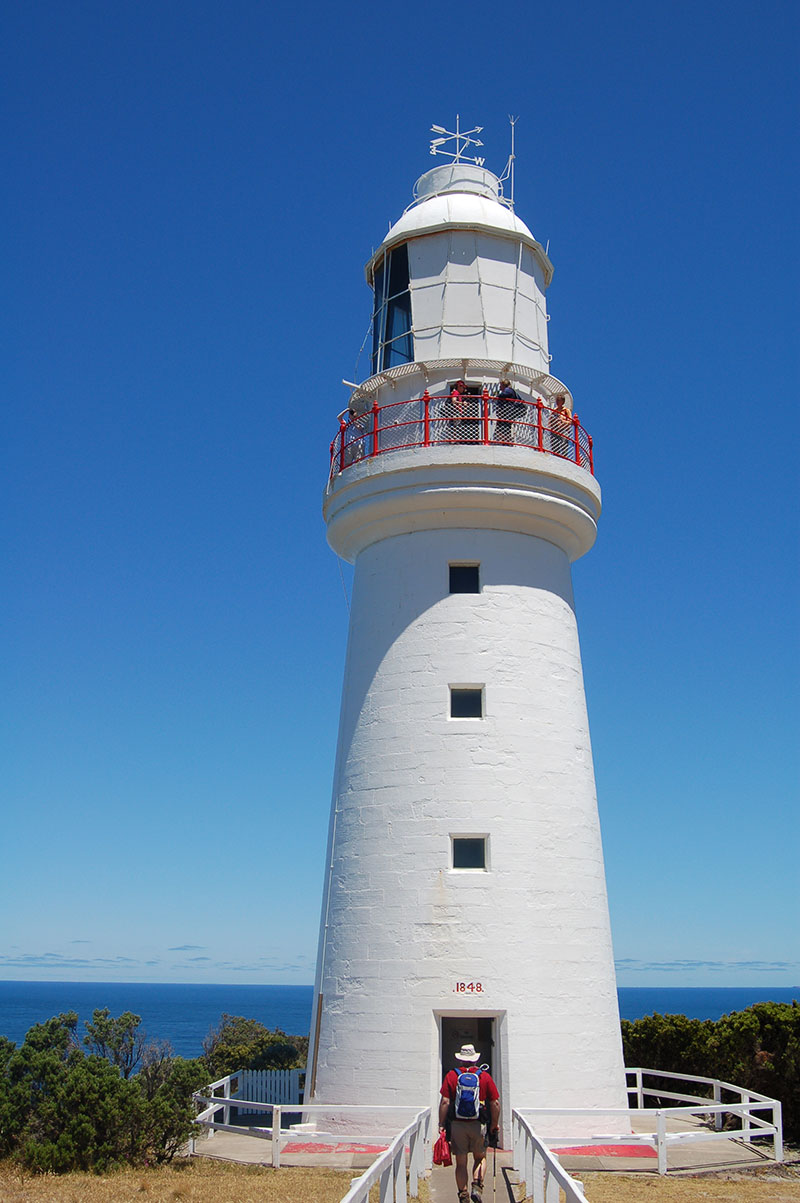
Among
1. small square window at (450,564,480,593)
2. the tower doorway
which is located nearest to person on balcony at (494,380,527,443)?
small square window at (450,564,480,593)

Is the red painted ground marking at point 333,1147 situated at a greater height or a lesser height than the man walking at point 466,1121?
lesser

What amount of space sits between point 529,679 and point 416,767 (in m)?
2.33

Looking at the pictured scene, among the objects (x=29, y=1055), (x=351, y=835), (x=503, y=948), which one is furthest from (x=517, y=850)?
(x=29, y=1055)

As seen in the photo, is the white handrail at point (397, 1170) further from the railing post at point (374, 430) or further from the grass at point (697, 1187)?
the railing post at point (374, 430)

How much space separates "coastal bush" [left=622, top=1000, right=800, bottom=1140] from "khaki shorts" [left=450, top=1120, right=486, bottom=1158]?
315 inches

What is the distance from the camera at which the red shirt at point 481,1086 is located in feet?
37.3

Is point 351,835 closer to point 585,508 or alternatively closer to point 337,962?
point 337,962

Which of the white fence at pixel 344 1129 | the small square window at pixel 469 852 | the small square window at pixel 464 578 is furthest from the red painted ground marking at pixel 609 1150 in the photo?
the small square window at pixel 464 578

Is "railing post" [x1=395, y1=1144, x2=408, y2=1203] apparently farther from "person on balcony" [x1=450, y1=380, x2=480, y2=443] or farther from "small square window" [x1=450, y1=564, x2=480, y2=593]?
"person on balcony" [x1=450, y1=380, x2=480, y2=443]

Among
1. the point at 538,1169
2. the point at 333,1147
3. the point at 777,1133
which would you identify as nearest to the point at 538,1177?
the point at 538,1169

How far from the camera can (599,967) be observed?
16.0m

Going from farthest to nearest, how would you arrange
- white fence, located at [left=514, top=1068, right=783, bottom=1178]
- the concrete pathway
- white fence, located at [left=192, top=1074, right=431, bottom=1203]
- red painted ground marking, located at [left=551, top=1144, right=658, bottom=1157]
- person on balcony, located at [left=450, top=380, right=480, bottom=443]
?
person on balcony, located at [left=450, top=380, right=480, bottom=443] < red painted ground marking, located at [left=551, top=1144, right=658, bottom=1157] < white fence, located at [left=514, top=1068, right=783, bottom=1178] < the concrete pathway < white fence, located at [left=192, top=1074, right=431, bottom=1203]

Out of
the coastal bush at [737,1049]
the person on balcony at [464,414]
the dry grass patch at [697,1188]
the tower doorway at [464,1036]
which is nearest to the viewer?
the dry grass patch at [697,1188]

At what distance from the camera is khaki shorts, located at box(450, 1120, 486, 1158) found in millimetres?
11008
